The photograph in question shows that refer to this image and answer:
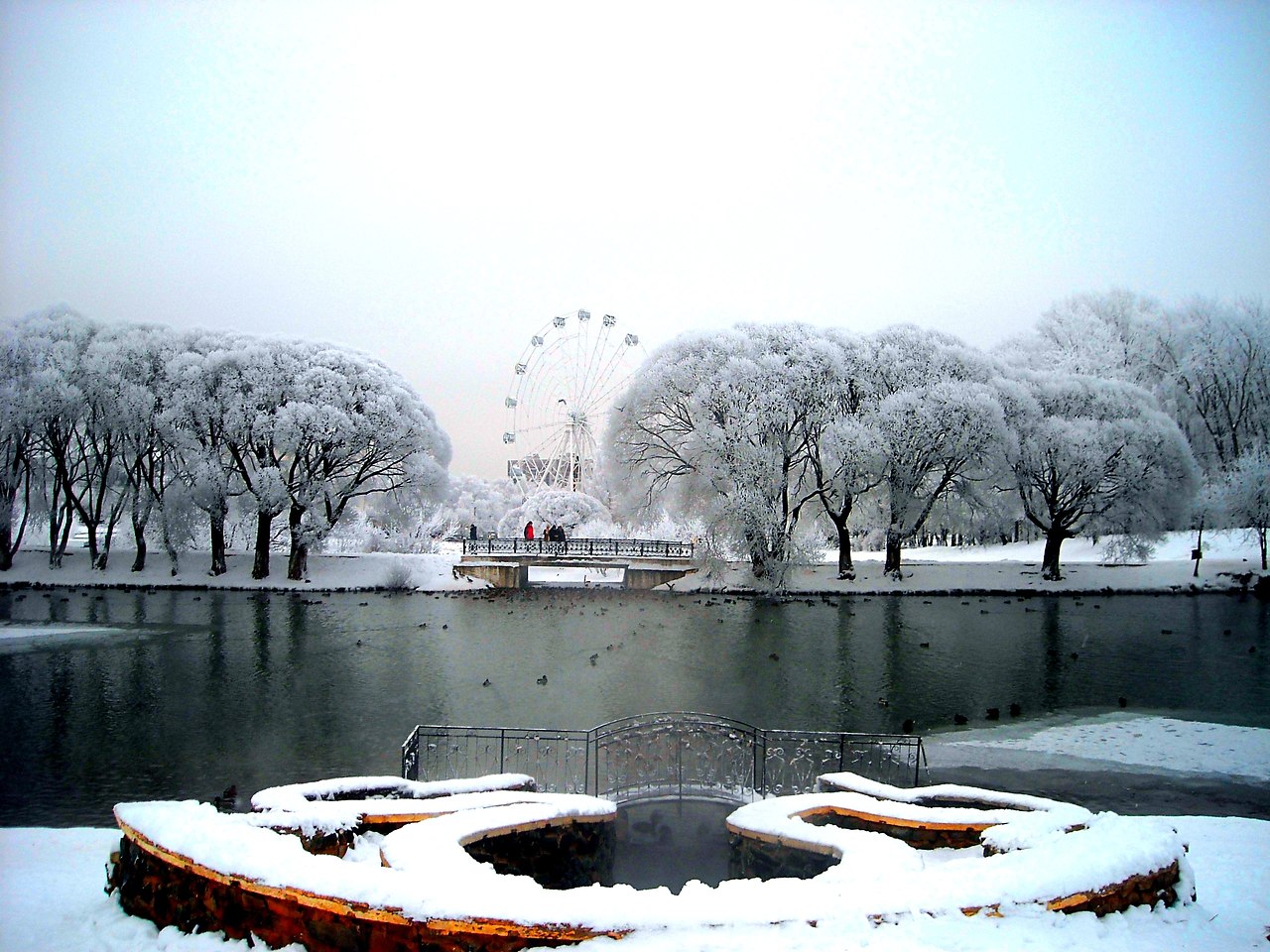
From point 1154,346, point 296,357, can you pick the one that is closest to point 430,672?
point 296,357

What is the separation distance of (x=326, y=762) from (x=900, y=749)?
381 inches

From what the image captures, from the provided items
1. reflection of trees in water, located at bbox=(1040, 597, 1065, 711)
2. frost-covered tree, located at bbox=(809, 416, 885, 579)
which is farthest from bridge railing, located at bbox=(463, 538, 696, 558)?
reflection of trees in water, located at bbox=(1040, 597, 1065, 711)

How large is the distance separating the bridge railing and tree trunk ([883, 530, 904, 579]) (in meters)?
10.5

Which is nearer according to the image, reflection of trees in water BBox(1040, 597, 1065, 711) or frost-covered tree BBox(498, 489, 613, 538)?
reflection of trees in water BBox(1040, 597, 1065, 711)

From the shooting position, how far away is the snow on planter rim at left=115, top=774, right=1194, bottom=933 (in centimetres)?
513

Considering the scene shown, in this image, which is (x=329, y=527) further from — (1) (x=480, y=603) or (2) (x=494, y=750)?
(2) (x=494, y=750)

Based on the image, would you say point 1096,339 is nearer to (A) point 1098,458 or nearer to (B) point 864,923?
(A) point 1098,458

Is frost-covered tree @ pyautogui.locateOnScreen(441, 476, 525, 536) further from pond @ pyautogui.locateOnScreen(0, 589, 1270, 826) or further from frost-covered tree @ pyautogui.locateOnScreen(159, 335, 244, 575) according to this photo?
pond @ pyautogui.locateOnScreen(0, 589, 1270, 826)

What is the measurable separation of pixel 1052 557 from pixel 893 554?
8.48 meters

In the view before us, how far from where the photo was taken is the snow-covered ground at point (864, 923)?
16.6 feet

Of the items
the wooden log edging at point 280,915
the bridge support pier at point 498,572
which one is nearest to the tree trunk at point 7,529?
the bridge support pier at point 498,572

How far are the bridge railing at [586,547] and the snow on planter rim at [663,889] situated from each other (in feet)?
135

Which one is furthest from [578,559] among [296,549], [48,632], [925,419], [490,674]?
[490,674]

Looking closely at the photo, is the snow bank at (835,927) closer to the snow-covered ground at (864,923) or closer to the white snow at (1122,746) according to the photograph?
the snow-covered ground at (864,923)
